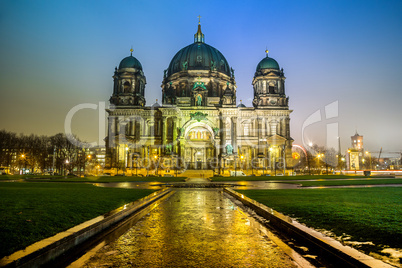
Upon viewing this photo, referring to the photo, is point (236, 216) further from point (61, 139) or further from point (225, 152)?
point (61, 139)

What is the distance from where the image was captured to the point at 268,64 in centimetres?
6756

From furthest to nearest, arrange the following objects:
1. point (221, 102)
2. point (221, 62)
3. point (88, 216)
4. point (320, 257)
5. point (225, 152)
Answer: point (221, 62) < point (221, 102) < point (225, 152) < point (88, 216) < point (320, 257)

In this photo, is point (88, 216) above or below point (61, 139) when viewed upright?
below

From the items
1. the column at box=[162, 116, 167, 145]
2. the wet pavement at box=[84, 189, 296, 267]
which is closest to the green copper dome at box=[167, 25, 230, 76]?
the column at box=[162, 116, 167, 145]

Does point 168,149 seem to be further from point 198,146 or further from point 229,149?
point 229,149

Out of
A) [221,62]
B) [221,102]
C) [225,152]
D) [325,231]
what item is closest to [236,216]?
[325,231]

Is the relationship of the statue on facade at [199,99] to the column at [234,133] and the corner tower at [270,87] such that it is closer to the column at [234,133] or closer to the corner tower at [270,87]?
the column at [234,133]

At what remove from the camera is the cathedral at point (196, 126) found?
6162cm

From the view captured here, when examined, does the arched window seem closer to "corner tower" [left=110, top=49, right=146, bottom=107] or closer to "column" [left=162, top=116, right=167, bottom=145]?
"corner tower" [left=110, top=49, right=146, bottom=107]

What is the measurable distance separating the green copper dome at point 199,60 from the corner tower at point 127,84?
10872 millimetres

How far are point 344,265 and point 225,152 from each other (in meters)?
55.0

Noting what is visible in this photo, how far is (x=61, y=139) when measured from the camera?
80500 millimetres

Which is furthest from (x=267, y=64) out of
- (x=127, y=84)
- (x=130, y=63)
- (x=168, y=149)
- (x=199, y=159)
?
(x=127, y=84)

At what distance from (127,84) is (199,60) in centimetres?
1849
